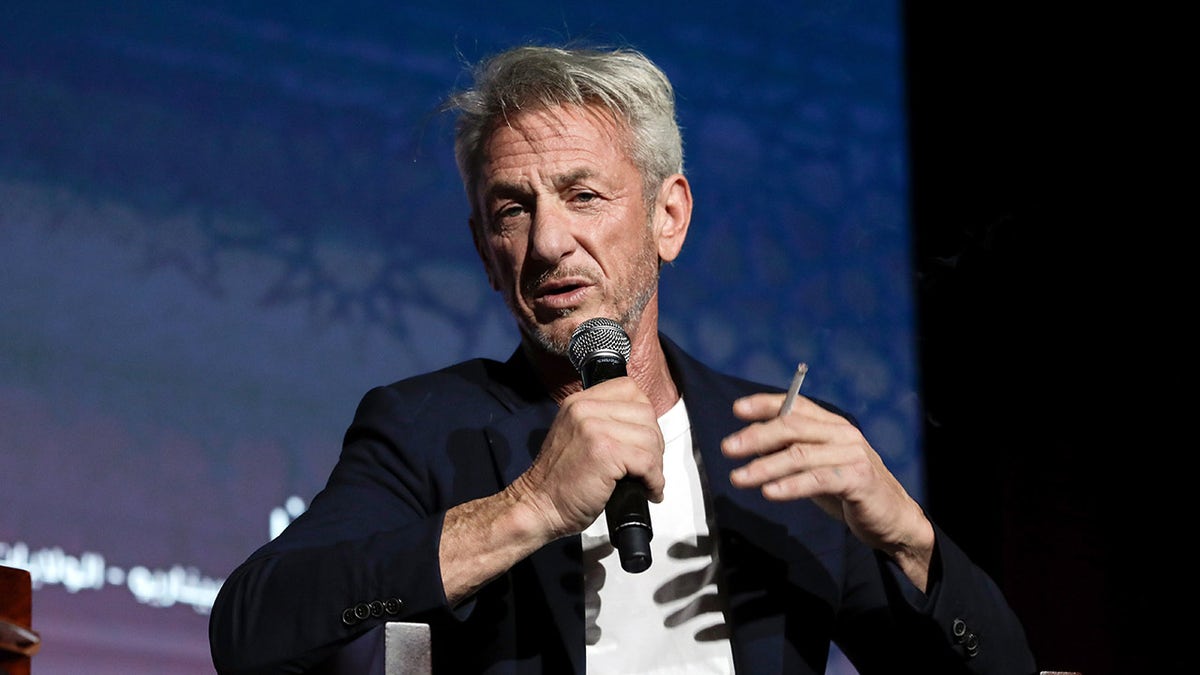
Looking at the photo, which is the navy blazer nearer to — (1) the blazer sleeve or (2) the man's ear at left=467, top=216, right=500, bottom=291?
(1) the blazer sleeve

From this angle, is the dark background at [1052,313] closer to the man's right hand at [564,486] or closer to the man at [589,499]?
the man at [589,499]

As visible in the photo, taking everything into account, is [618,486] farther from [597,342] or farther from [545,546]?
[545,546]

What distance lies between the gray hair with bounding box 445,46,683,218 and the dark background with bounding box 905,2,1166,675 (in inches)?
45.2

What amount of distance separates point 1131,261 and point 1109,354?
9.2 inches

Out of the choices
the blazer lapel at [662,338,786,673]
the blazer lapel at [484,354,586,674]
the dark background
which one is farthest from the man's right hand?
the dark background

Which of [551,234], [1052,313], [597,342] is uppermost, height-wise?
[1052,313]

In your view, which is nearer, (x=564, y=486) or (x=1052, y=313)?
(x=564, y=486)

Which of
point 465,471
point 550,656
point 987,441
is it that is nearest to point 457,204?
point 465,471

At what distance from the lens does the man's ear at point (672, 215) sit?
2.21 meters

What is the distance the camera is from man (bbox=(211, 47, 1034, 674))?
1.60 metres

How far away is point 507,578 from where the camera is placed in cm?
185

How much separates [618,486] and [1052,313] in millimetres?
2004

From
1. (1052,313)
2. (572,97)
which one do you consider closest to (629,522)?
(572,97)

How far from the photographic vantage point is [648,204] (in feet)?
7.06
